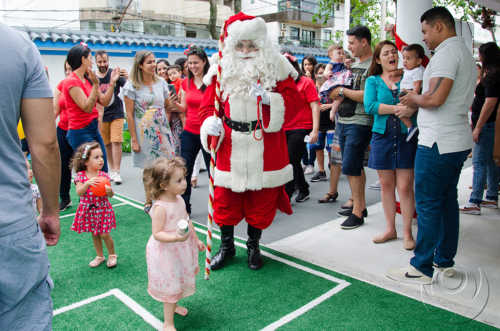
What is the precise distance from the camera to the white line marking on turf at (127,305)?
269 centimetres

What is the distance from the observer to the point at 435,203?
9.56ft

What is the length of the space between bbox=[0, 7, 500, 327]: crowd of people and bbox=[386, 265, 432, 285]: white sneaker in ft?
0.04

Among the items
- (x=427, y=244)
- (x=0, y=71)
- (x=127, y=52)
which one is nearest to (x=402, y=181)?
(x=427, y=244)

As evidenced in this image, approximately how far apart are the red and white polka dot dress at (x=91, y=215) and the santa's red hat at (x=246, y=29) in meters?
1.69

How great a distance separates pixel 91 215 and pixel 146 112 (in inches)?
68.4

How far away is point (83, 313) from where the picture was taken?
111 inches

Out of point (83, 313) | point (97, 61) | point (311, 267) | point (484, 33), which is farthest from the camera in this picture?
point (484, 33)

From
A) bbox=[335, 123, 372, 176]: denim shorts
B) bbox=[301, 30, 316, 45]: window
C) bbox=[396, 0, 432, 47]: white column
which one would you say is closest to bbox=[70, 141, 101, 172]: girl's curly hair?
bbox=[335, 123, 372, 176]: denim shorts

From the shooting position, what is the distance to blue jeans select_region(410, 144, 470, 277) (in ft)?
9.37

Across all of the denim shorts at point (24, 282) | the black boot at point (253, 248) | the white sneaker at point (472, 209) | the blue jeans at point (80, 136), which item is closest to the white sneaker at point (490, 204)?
the white sneaker at point (472, 209)

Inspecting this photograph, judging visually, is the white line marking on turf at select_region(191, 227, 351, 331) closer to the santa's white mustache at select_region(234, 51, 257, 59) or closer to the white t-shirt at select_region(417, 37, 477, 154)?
the white t-shirt at select_region(417, 37, 477, 154)

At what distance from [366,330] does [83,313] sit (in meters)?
1.93

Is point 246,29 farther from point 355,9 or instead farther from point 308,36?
point 308,36

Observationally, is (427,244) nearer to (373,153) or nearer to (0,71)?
(373,153)
